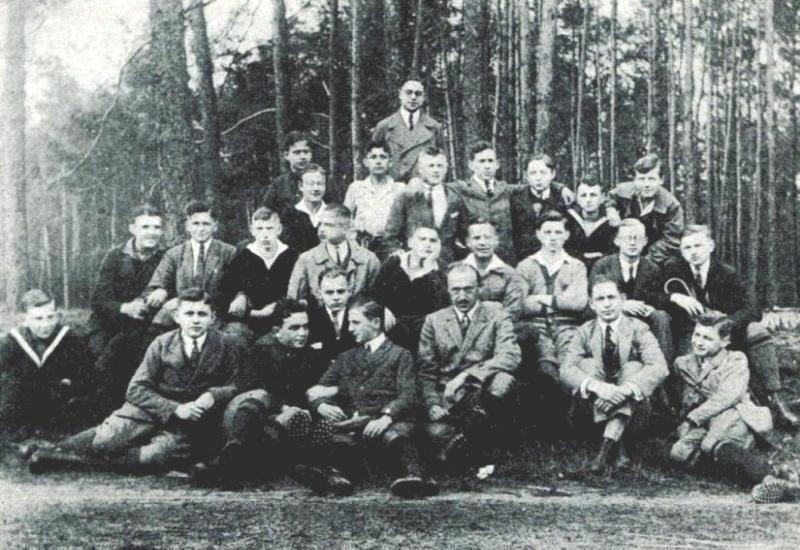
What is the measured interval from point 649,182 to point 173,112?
350 cm

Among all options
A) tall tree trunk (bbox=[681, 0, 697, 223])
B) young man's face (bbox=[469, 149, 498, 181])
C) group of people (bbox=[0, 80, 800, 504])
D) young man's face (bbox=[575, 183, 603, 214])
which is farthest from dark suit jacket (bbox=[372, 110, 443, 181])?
tall tree trunk (bbox=[681, 0, 697, 223])

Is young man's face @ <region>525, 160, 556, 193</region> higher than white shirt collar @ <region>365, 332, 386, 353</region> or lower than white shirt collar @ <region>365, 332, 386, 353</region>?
higher

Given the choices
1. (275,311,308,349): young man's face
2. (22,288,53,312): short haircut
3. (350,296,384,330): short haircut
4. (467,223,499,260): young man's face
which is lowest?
(275,311,308,349): young man's face

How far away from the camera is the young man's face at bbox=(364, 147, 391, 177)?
529cm

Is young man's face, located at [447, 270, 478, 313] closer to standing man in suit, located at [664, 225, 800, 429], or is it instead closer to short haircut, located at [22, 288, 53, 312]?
standing man in suit, located at [664, 225, 800, 429]

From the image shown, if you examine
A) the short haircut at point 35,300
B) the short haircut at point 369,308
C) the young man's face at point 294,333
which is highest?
the short haircut at point 35,300

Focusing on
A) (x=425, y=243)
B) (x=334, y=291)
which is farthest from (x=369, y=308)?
(x=425, y=243)

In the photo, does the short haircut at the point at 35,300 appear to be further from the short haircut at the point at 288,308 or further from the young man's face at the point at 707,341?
the young man's face at the point at 707,341

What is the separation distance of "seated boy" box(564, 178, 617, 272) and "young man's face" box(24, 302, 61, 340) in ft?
10.4

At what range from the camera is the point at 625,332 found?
13.7ft

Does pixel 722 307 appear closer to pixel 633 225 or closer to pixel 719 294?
pixel 719 294

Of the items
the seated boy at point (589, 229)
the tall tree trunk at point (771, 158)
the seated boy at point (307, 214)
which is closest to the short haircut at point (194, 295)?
the seated boy at point (307, 214)

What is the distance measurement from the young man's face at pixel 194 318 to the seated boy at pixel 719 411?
98.1 inches

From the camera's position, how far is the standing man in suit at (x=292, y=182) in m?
5.29
